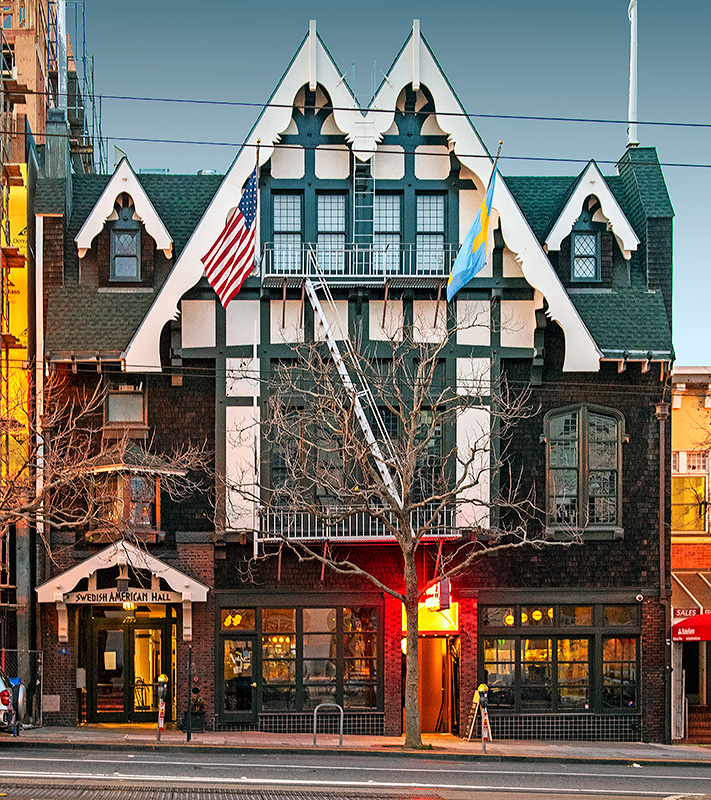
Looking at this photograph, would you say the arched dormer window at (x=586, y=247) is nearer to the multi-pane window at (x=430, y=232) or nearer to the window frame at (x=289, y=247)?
the multi-pane window at (x=430, y=232)

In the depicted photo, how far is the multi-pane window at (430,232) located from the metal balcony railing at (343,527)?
Answer: 6.04m

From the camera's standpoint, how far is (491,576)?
28203 mm

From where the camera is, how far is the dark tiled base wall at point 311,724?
27625 mm

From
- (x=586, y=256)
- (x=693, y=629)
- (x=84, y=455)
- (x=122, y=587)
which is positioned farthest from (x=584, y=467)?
(x=84, y=455)

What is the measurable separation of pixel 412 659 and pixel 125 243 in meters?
12.6

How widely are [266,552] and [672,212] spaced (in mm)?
13335

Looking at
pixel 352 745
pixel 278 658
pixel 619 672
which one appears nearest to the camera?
pixel 352 745

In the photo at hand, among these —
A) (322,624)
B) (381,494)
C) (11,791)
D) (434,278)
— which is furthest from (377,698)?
(11,791)

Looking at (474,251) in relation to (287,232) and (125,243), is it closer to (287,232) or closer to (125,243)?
(287,232)

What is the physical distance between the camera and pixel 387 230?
2873 centimetres

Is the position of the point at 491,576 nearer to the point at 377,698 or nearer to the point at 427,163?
the point at 377,698

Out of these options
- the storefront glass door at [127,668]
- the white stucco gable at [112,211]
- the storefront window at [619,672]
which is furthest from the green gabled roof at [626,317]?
the storefront glass door at [127,668]

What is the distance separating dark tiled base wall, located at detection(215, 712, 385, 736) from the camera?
2762 centimetres

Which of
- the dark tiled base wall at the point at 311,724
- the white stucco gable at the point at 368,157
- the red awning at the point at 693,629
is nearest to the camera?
the white stucco gable at the point at 368,157
